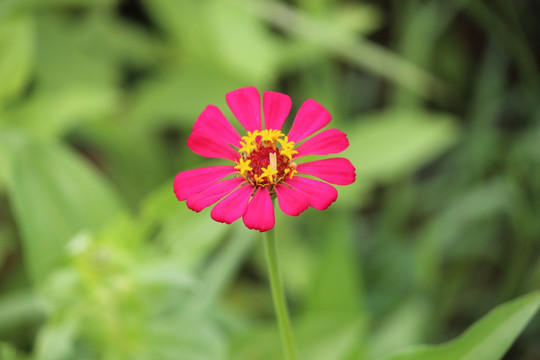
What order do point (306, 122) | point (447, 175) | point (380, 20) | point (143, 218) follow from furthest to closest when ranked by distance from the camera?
point (380, 20) → point (447, 175) → point (143, 218) → point (306, 122)

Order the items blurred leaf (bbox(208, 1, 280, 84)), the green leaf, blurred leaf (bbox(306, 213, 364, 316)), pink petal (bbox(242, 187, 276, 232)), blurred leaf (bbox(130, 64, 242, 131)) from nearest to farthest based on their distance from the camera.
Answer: pink petal (bbox(242, 187, 276, 232)) < the green leaf < blurred leaf (bbox(306, 213, 364, 316)) < blurred leaf (bbox(208, 1, 280, 84)) < blurred leaf (bbox(130, 64, 242, 131))

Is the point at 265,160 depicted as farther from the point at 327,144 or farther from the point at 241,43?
the point at 241,43

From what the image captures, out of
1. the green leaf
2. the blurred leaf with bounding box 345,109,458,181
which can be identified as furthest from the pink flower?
the blurred leaf with bounding box 345,109,458,181

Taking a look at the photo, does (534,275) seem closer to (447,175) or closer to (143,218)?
(447,175)

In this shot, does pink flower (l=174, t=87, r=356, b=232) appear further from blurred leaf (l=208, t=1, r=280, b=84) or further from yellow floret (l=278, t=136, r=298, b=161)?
blurred leaf (l=208, t=1, r=280, b=84)

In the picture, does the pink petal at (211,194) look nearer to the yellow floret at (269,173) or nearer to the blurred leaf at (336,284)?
the yellow floret at (269,173)

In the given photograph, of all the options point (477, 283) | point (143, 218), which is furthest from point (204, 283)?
point (477, 283)

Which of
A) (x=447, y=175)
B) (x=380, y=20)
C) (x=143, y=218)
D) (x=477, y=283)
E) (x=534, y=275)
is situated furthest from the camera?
(x=380, y=20)
